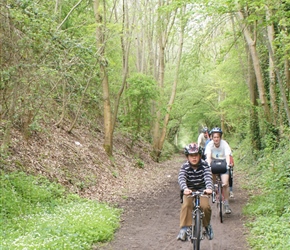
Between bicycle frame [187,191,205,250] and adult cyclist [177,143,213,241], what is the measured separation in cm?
11

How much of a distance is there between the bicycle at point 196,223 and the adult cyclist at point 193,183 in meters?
0.10

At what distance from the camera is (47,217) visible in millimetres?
7688

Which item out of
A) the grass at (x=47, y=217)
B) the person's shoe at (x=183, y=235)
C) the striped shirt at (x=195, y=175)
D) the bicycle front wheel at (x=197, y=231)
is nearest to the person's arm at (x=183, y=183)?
the striped shirt at (x=195, y=175)

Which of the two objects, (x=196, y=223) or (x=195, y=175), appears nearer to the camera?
(x=196, y=223)

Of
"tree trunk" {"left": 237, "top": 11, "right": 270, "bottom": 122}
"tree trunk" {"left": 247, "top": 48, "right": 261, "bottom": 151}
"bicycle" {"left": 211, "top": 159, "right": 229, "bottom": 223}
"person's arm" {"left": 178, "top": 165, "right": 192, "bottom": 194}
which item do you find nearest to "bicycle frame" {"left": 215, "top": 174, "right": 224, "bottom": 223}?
"bicycle" {"left": 211, "top": 159, "right": 229, "bottom": 223}

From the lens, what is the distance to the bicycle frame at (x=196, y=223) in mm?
5969

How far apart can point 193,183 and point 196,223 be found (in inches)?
34.6

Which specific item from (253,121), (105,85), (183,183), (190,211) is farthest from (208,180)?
(253,121)

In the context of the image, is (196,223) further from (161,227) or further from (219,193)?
(219,193)

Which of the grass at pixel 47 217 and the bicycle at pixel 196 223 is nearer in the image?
the bicycle at pixel 196 223

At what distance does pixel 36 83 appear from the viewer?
29.7 ft

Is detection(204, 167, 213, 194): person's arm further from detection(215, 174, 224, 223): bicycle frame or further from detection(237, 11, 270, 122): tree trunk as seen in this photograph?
detection(237, 11, 270, 122): tree trunk

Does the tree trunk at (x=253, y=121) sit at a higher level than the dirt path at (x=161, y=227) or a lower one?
higher

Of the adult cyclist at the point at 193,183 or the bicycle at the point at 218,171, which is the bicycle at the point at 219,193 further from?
the adult cyclist at the point at 193,183
